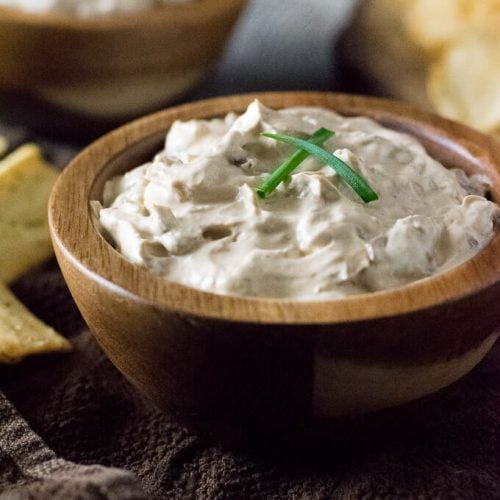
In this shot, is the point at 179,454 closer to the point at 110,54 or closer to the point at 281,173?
the point at 281,173

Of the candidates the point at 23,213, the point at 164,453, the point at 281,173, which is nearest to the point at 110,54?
the point at 23,213

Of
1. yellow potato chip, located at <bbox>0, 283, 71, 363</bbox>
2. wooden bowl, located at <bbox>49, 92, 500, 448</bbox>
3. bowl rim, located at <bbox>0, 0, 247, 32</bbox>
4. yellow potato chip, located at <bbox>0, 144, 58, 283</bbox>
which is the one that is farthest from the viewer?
bowl rim, located at <bbox>0, 0, 247, 32</bbox>

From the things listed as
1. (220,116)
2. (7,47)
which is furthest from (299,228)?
(7,47)

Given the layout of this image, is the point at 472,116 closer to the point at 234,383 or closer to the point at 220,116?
the point at 220,116

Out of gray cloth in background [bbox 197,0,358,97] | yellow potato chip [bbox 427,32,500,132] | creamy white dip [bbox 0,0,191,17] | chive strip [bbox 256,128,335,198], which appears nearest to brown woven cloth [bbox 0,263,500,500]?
chive strip [bbox 256,128,335,198]

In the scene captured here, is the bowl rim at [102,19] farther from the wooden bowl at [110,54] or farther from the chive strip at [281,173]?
the chive strip at [281,173]

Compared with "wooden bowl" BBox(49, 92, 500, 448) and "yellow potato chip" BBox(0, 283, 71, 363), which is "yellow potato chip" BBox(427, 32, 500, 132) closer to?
"wooden bowl" BBox(49, 92, 500, 448)

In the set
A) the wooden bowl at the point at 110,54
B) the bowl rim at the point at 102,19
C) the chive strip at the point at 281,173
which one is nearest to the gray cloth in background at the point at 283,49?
the wooden bowl at the point at 110,54

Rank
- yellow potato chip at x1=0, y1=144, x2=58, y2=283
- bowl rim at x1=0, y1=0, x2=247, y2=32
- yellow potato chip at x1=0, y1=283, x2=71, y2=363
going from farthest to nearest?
1. bowl rim at x1=0, y1=0, x2=247, y2=32
2. yellow potato chip at x1=0, y1=144, x2=58, y2=283
3. yellow potato chip at x1=0, y1=283, x2=71, y2=363
